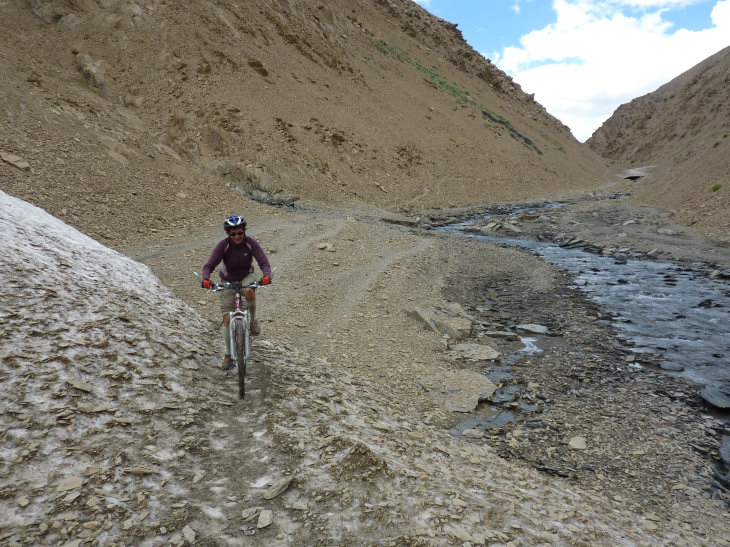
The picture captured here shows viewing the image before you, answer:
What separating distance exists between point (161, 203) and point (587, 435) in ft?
57.7

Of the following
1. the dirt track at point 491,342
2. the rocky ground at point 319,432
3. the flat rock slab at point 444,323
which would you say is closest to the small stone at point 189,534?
the rocky ground at point 319,432

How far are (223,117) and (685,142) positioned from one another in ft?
300

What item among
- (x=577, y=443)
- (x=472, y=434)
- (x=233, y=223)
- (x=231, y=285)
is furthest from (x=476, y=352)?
(x=233, y=223)

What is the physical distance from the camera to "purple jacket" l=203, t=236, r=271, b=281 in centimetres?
671

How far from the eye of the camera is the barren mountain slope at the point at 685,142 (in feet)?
87.0

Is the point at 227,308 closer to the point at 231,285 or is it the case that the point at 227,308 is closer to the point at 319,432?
the point at 231,285

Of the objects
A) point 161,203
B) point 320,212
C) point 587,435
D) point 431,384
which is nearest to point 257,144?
point 320,212

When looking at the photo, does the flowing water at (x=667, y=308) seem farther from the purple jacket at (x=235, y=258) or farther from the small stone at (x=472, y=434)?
the purple jacket at (x=235, y=258)

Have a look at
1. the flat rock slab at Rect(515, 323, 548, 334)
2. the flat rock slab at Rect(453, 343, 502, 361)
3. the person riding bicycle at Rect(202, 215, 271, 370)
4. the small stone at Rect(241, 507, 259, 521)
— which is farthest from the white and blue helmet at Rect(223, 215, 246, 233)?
the flat rock slab at Rect(515, 323, 548, 334)

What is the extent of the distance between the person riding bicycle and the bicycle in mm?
99

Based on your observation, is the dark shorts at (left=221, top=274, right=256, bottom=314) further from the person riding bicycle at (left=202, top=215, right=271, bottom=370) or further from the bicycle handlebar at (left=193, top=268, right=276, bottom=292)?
the bicycle handlebar at (left=193, top=268, right=276, bottom=292)

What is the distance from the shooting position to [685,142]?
83.2 meters

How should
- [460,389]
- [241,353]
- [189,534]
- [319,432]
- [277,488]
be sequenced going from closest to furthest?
[189,534]
[277,488]
[319,432]
[241,353]
[460,389]

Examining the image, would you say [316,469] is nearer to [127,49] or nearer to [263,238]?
[263,238]
